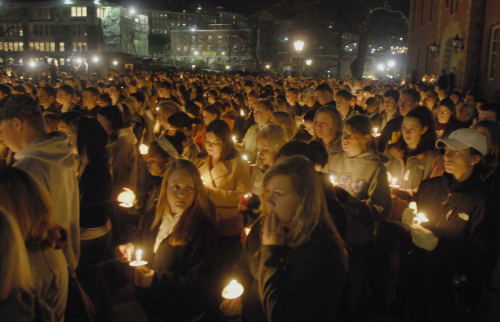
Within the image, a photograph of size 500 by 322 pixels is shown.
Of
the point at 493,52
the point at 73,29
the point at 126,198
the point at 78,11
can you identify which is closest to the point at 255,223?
the point at 126,198

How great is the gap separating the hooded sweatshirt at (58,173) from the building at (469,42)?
2061cm

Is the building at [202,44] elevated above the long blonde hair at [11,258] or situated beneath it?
elevated above

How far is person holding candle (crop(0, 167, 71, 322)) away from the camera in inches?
81.8

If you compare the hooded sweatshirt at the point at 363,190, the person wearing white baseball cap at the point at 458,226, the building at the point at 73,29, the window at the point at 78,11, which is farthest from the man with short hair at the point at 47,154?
the window at the point at 78,11

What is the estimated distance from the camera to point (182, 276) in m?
2.90

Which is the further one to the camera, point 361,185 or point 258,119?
point 258,119

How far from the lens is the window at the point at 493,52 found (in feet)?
66.6

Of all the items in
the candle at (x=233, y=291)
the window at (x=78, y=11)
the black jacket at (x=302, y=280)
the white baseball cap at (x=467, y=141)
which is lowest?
the candle at (x=233, y=291)

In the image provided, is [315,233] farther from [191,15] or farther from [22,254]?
[191,15]

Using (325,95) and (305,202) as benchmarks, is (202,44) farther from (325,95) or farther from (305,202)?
(305,202)

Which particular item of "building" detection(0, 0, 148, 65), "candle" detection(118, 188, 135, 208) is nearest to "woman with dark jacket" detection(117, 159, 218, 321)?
"candle" detection(118, 188, 135, 208)

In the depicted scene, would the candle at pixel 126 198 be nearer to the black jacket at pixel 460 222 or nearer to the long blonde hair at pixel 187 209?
the long blonde hair at pixel 187 209

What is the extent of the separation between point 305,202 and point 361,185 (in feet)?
5.79

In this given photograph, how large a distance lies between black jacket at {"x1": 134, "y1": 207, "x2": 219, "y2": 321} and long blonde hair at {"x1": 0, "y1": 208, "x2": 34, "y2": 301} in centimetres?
105
